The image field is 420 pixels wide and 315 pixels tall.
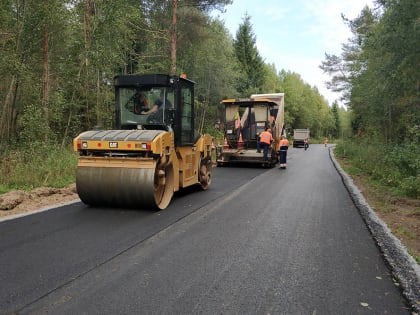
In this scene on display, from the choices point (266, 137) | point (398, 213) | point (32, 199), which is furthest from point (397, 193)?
point (32, 199)

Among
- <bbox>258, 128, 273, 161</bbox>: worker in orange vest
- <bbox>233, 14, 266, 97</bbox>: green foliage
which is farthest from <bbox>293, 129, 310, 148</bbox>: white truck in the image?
<bbox>258, 128, 273, 161</bbox>: worker in orange vest

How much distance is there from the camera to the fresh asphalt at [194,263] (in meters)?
3.01

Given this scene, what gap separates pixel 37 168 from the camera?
9.20 m

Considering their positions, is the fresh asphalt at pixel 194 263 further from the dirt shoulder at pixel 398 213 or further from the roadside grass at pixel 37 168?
the roadside grass at pixel 37 168

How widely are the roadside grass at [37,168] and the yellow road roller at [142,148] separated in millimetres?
2524

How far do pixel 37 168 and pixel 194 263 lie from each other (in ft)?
22.4

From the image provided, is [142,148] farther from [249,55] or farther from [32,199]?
[249,55]

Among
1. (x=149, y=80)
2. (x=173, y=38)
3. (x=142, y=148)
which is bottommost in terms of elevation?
(x=142, y=148)

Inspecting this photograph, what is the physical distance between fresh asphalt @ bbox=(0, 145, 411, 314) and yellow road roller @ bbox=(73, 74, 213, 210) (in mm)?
363

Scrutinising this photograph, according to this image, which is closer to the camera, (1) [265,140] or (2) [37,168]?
(2) [37,168]

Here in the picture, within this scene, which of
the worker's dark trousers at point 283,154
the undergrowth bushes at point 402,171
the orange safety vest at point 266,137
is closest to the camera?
the undergrowth bushes at point 402,171


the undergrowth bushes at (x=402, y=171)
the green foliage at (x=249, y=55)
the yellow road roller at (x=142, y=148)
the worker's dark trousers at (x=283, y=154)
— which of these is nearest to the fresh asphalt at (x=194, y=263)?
the yellow road roller at (x=142, y=148)

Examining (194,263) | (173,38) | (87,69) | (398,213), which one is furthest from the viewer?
(173,38)

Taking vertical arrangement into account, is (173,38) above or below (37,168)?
above
